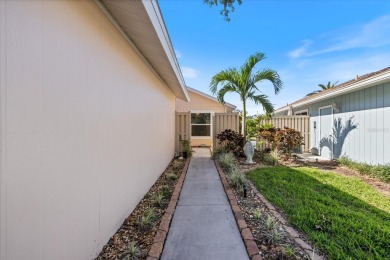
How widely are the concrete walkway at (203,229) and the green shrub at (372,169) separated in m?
4.75

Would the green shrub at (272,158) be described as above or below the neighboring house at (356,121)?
below

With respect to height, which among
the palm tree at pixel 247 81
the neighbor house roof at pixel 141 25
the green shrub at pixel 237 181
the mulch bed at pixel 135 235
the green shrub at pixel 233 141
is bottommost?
the mulch bed at pixel 135 235

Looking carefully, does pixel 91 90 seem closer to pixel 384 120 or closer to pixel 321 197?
pixel 321 197

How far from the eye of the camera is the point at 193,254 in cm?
237

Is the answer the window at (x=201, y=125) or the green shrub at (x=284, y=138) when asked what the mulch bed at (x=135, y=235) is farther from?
the window at (x=201, y=125)

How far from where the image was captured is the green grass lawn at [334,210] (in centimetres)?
251

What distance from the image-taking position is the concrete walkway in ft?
7.84

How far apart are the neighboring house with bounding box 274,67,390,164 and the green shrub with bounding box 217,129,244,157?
404 centimetres

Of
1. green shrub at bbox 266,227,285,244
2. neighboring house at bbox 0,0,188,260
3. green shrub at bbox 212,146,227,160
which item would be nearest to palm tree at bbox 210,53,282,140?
green shrub at bbox 212,146,227,160

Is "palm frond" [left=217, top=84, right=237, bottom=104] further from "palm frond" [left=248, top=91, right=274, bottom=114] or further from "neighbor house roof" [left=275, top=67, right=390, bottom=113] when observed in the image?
"neighbor house roof" [left=275, top=67, right=390, bottom=113]

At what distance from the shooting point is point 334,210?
3.49 metres

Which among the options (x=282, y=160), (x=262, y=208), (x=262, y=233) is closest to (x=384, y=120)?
(x=282, y=160)

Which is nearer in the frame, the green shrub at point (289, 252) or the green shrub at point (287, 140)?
the green shrub at point (289, 252)

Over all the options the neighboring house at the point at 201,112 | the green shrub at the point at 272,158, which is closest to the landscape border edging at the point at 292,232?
the green shrub at the point at 272,158
